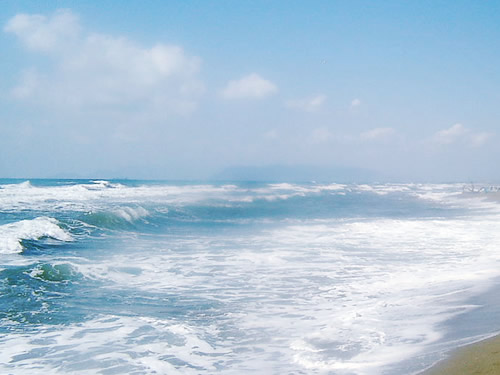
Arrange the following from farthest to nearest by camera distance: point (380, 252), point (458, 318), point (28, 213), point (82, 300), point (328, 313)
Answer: point (28, 213)
point (380, 252)
point (82, 300)
point (328, 313)
point (458, 318)

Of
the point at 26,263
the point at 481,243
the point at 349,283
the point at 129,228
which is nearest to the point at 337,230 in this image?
the point at 481,243

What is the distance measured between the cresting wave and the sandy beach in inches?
465

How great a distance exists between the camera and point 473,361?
4.80 meters

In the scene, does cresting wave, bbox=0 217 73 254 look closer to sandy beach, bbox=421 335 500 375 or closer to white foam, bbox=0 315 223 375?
white foam, bbox=0 315 223 375

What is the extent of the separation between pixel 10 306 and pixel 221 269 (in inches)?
197

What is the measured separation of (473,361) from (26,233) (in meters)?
14.8

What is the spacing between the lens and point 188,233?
19781mm

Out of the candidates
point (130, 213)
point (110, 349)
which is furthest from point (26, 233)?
point (110, 349)

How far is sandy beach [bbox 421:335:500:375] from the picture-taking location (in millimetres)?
4508

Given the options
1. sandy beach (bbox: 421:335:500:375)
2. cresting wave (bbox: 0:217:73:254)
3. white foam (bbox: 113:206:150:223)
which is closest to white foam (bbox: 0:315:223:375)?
sandy beach (bbox: 421:335:500:375)

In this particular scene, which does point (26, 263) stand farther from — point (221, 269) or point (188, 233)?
point (188, 233)

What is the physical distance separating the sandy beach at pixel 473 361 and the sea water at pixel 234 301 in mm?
240

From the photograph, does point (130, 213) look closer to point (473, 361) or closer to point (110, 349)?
point (110, 349)

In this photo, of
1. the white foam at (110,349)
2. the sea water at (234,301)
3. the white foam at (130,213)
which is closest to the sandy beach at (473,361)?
the sea water at (234,301)
